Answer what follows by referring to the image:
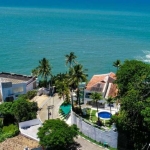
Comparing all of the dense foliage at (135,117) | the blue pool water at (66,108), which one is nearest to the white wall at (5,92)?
the blue pool water at (66,108)

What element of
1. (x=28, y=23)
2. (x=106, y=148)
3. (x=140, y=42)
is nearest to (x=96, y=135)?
(x=106, y=148)

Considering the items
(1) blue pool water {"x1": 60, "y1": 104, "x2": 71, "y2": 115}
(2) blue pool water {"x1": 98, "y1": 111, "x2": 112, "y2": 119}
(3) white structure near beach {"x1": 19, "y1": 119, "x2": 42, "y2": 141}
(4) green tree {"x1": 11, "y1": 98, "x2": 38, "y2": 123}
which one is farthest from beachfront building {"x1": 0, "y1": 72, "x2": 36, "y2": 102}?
(2) blue pool water {"x1": 98, "y1": 111, "x2": 112, "y2": 119}

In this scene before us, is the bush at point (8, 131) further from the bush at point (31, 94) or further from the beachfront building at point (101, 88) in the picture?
the beachfront building at point (101, 88)

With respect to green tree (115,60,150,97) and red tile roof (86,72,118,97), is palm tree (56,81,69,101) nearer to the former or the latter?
red tile roof (86,72,118,97)

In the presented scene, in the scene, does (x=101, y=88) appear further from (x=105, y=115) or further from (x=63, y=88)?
(x=63, y=88)

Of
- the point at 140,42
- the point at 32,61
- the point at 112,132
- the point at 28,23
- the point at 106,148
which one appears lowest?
the point at 106,148

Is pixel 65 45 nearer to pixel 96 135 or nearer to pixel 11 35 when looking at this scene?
pixel 11 35
